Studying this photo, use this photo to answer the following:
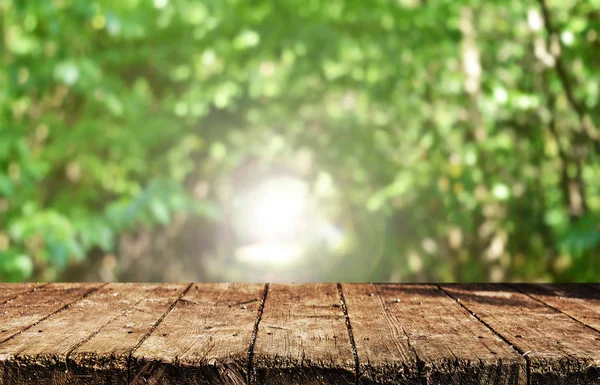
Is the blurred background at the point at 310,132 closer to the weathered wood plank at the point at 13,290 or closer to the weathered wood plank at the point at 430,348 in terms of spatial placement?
the weathered wood plank at the point at 13,290

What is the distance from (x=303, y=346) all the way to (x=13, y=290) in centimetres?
104

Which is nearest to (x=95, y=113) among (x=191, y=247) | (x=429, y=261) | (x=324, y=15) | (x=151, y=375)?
(x=191, y=247)

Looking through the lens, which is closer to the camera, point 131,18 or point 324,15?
point 131,18

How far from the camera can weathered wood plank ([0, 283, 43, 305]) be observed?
1.82 meters

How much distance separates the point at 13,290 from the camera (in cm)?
193

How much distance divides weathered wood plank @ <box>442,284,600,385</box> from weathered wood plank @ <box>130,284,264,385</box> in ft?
1.63

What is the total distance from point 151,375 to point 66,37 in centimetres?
452

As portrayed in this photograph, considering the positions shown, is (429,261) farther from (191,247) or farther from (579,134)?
(191,247)

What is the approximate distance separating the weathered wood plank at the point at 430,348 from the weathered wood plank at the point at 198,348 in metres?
0.22

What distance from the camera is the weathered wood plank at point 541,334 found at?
3.92ft

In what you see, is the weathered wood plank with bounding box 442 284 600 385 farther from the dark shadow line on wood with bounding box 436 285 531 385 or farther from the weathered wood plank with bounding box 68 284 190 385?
the weathered wood plank with bounding box 68 284 190 385

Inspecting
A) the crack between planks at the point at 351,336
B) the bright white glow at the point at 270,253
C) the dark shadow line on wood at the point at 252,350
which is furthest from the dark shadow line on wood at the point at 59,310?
the bright white glow at the point at 270,253

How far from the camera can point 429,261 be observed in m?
6.40

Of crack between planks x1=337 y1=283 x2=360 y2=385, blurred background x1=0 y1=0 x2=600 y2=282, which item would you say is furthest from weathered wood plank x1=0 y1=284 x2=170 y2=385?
blurred background x1=0 y1=0 x2=600 y2=282
